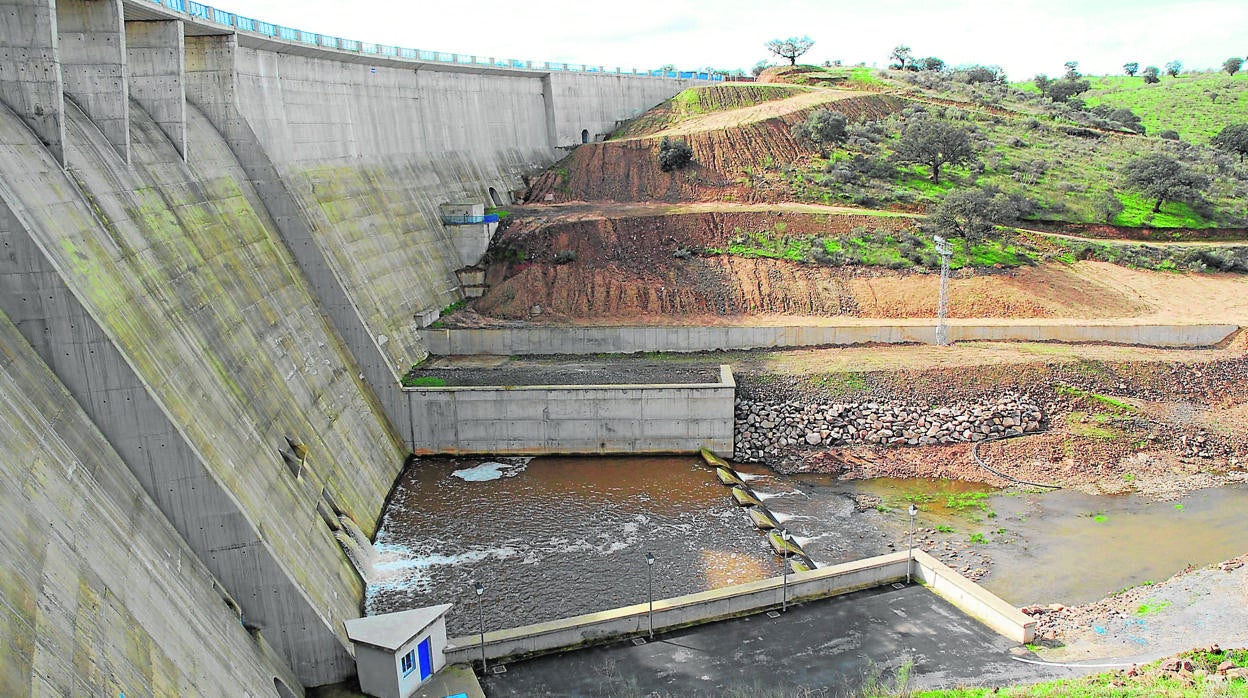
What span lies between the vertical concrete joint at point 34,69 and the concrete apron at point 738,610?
44.9 ft

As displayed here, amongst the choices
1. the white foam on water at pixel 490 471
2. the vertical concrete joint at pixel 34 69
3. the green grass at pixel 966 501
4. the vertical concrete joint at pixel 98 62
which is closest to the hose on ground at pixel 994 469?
the green grass at pixel 966 501

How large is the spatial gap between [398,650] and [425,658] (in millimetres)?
1015

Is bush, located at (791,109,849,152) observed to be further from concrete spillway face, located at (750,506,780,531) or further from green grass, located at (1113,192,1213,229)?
concrete spillway face, located at (750,506,780,531)

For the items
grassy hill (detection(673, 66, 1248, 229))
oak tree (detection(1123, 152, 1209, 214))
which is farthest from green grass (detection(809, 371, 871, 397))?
oak tree (detection(1123, 152, 1209, 214))

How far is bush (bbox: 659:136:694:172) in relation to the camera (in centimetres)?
5084

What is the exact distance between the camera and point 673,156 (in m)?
50.8

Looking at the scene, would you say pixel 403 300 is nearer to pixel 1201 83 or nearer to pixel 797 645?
pixel 797 645

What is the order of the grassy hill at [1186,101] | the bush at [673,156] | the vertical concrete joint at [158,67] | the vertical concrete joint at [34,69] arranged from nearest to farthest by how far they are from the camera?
the vertical concrete joint at [34,69]
the vertical concrete joint at [158,67]
the bush at [673,156]
the grassy hill at [1186,101]

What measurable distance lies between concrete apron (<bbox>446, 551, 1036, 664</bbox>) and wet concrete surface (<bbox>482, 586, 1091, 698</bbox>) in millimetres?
244

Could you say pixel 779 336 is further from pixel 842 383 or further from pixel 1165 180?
pixel 1165 180

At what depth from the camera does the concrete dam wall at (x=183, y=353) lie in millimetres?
14070

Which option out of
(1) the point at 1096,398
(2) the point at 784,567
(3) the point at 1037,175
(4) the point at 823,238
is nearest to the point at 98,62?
(2) the point at 784,567

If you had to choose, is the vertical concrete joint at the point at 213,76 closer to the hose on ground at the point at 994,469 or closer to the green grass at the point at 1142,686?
the green grass at the point at 1142,686

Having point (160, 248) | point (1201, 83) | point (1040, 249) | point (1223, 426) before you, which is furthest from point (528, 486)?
point (1201, 83)
